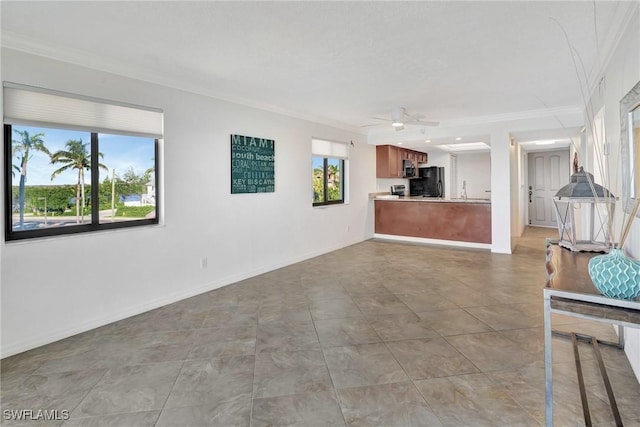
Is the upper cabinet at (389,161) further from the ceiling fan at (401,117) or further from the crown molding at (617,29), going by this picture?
the crown molding at (617,29)

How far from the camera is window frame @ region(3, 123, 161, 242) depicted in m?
2.53

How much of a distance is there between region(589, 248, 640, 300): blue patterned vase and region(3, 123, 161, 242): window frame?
12.1 feet

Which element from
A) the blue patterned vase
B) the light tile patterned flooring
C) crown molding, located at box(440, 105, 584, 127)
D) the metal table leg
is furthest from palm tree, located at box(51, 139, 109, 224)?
crown molding, located at box(440, 105, 584, 127)

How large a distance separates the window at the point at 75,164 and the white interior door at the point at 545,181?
382 inches

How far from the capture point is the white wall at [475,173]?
9305 millimetres

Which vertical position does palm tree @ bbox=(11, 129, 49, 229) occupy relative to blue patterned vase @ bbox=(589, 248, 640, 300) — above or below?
above

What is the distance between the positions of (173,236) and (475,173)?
867 cm

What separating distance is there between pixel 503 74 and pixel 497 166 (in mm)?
2615

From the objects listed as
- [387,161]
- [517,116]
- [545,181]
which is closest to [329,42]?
[517,116]

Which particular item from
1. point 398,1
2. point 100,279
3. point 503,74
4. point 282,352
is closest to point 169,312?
point 100,279

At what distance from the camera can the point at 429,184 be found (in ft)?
29.5

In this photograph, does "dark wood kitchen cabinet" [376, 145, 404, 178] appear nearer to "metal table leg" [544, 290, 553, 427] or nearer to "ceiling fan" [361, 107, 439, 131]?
"ceiling fan" [361, 107, 439, 131]

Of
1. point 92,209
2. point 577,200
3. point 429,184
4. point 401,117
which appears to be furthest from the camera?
point 429,184

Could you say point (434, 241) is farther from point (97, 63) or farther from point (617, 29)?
point (97, 63)
